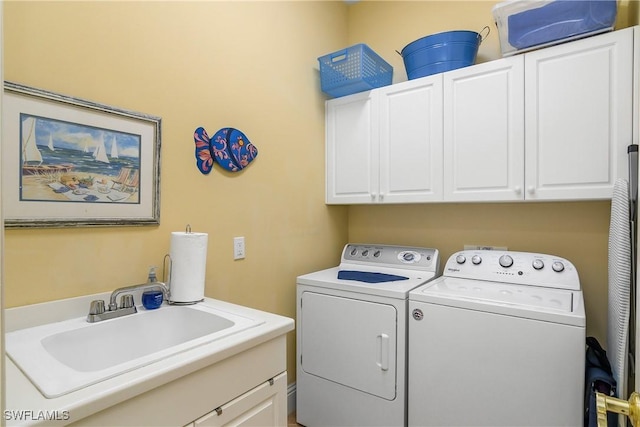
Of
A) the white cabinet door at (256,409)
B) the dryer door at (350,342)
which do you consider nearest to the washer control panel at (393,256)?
the dryer door at (350,342)

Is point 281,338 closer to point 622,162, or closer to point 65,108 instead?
point 65,108

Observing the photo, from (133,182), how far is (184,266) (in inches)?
16.6

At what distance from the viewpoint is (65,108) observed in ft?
4.14

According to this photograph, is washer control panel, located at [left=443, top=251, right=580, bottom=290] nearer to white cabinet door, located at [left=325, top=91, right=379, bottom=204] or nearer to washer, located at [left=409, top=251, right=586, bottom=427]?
washer, located at [left=409, top=251, right=586, bottom=427]

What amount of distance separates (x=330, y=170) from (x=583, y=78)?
1.53 metres

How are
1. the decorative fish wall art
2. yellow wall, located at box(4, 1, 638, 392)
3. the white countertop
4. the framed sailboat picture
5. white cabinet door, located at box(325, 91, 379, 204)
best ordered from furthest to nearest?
1. white cabinet door, located at box(325, 91, 379, 204)
2. the decorative fish wall art
3. yellow wall, located at box(4, 1, 638, 392)
4. the framed sailboat picture
5. the white countertop

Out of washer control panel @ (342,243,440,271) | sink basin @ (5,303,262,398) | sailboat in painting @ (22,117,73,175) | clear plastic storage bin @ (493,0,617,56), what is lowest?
sink basin @ (5,303,262,398)

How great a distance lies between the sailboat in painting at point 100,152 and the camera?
1.35m

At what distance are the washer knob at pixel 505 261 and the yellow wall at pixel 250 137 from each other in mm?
243

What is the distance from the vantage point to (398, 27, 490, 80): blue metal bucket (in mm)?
2029

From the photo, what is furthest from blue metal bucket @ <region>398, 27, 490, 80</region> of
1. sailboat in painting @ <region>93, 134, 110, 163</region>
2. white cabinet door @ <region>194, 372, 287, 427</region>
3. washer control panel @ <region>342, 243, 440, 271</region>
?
white cabinet door @ <region>194, 372, 287, 427</region>

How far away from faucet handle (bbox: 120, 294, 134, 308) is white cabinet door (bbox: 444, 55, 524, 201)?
1.73m

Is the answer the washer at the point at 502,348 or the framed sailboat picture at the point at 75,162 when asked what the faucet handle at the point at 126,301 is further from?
the washer at the point at 502,348

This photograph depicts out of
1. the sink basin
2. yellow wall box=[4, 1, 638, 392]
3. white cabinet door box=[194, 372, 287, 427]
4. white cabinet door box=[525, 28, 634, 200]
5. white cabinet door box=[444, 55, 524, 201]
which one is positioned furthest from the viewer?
white cabinet door box=[444, 55, 524, 201]
